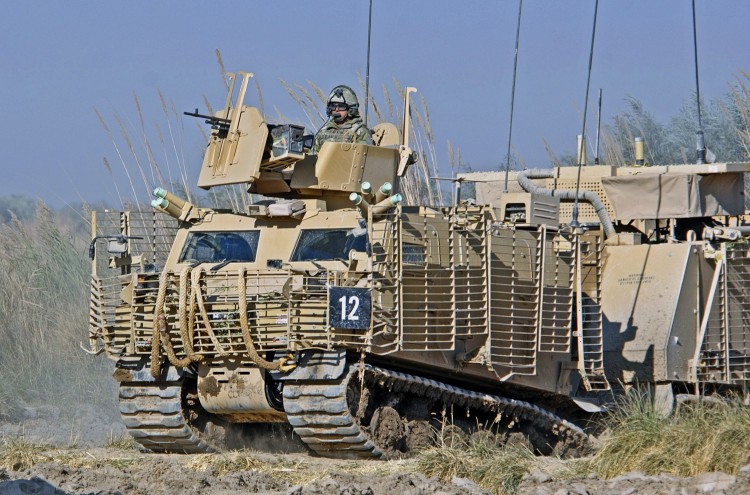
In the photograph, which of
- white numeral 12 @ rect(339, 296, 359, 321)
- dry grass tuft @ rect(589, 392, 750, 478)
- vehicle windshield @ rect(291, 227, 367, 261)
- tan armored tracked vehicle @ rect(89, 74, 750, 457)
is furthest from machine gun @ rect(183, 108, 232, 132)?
dry grass tuft @ rect(589, 392, 750, 478)

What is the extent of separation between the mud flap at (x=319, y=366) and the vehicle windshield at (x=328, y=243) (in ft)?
3.88

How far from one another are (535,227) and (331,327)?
2680 millimetres

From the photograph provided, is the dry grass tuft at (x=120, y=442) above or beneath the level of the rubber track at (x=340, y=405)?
beneath

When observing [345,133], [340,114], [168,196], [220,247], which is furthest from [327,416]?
[340,114]

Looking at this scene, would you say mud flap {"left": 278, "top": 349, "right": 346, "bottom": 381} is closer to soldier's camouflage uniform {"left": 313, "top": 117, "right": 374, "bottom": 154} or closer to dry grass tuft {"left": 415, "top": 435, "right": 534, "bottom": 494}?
dry grass tuft {"left": 415, "top": 435, "right": 534, "bottom": 494}

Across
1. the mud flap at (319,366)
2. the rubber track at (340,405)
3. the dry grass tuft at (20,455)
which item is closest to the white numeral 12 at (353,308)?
the mud flap at (319,366)

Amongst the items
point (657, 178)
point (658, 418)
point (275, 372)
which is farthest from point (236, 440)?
point (657, 178)

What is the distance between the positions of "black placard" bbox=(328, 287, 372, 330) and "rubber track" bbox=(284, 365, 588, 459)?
0.48m

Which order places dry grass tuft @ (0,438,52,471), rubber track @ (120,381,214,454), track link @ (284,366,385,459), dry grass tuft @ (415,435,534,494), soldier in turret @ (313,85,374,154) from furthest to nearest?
soldier in turret @ (313,85,374,154)
rubber track @ (120,381,214,454)
dry grass tuft @ (0,438,52,471)
track link @ (284,366,385,459)
dry grass tuft @ (415,435,534,494)

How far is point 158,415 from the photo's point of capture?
1277 cm

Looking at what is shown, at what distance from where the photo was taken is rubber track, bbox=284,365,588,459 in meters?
11.8

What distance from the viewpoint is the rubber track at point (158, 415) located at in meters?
12.7

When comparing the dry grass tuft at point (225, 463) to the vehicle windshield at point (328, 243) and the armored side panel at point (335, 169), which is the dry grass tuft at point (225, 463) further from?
the armored side panel at point (335, 169)

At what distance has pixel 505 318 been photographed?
12953 millimetres
